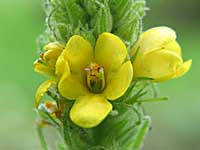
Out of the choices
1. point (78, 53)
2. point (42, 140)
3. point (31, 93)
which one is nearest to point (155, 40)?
point (78, 53)

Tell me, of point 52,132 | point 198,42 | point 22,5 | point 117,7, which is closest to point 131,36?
point 117,7

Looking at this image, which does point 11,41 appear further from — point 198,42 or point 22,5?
point 198,42

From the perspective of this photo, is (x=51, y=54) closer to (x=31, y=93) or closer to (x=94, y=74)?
(x=94, y=74)

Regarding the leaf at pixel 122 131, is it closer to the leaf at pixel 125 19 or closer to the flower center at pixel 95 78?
the flower center at pixel 95 78

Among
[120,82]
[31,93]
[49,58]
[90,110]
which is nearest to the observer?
[90,110]

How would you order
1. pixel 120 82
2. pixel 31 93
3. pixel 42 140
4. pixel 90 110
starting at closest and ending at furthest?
pixel 90 110 → pixel 120 82 → pixel 42 140 → pixel 31 93

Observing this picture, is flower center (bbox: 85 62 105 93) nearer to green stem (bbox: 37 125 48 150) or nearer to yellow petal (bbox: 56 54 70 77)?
yellow petal (bbox: 56 54 70 77)

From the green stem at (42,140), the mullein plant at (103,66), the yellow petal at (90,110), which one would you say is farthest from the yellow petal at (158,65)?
the green stem at (42,140)
